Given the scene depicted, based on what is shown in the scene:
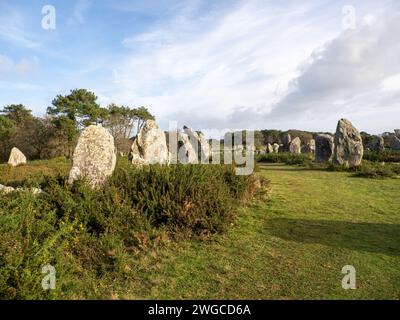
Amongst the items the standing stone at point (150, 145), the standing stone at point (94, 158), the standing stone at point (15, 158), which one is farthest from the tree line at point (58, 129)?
the standing stone at point (94, 158)

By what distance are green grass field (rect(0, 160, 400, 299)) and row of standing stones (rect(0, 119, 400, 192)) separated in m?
3.35

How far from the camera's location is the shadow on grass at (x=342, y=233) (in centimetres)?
626

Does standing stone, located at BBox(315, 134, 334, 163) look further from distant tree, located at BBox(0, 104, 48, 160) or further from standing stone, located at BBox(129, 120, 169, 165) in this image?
distant tree, located at BBox(0, 104, 48, 160)

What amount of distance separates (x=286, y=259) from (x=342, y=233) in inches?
73.4

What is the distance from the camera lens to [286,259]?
5.71m

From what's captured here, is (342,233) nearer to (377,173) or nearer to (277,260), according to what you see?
(277,260)

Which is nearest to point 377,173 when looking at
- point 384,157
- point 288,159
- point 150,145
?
point 288,159

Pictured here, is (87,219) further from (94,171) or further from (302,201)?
(302,201)

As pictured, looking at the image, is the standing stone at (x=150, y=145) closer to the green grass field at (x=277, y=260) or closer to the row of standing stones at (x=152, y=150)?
the row of standing stones at (x=152, y=150)

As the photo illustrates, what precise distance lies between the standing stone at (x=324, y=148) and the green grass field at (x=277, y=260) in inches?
477

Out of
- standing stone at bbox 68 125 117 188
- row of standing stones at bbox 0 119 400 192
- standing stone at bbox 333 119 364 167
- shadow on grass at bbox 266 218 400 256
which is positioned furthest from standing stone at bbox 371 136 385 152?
standing stone at bbox 68 125 117 188
